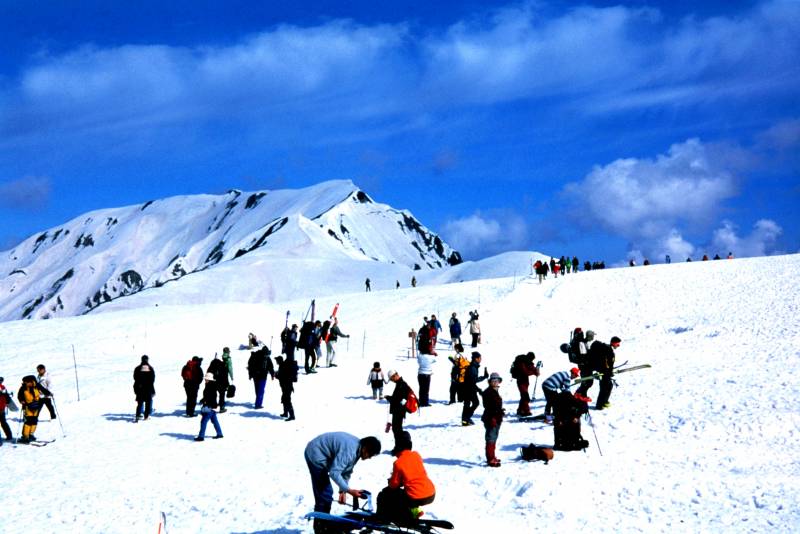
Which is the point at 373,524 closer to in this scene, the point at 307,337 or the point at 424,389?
the point at 424,389

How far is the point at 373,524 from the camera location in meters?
9.31

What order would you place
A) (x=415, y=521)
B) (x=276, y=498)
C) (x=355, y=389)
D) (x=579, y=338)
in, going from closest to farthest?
1. (x=415, y=521)
2. (x=276, y=498)
3. (x=579, y=338)
4. (x=355, y=389)

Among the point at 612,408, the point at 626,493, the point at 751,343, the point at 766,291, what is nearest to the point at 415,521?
the point at 626,493

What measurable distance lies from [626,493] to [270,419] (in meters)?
11.0

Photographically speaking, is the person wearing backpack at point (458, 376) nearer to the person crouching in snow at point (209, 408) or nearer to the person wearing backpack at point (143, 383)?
the person crouching in snow at point (209, 408)

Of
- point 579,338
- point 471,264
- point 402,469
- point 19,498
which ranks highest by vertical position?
point 471,264

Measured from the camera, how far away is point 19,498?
1398 cm

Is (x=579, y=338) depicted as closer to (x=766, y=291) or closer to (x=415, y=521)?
(x=415, y=521)

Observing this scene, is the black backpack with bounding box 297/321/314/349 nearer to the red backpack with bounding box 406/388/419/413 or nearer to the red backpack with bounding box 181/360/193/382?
the red backpack with bounding box 181/360/193/382

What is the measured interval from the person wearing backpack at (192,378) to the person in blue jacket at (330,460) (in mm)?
10320

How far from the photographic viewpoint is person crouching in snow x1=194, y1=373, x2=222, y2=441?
1694 cm

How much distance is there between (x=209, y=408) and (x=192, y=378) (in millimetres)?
2919

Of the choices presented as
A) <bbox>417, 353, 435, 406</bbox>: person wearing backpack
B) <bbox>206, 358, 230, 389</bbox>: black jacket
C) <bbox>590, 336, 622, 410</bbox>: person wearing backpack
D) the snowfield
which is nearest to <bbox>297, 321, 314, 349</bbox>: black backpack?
the snowfield

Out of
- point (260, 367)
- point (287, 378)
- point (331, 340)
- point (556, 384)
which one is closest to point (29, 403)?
point (260, 367)
